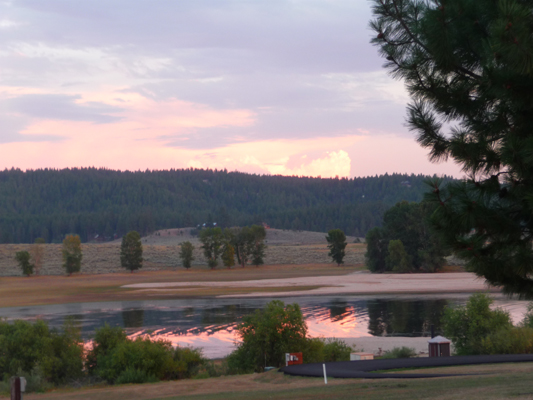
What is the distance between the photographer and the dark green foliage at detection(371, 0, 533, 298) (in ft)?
29.3

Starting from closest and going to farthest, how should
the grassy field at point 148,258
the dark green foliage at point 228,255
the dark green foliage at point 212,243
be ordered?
the dark green foliage at point 228,255, the dark green foliage at point 212,243, the grassy field at point 148,258

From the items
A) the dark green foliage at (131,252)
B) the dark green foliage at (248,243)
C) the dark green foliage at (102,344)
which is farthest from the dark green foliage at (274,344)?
the dark green foliage at (248,243)

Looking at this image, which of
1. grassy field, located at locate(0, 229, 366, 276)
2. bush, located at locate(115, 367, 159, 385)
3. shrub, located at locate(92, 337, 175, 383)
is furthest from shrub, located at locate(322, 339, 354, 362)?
grassy field, located at locate(0, 229, 366, 276)

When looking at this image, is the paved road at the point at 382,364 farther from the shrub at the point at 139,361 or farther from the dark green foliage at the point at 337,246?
the dark green foliage at the point at 337,246

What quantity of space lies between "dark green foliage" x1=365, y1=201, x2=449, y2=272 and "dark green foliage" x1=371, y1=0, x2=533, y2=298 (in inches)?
3127

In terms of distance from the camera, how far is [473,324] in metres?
27.5

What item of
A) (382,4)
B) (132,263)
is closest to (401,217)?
(132,263)

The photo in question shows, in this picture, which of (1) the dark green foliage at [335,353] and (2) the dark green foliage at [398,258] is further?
(2) the dark green foliage at [398,258]

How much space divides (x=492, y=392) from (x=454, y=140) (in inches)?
254

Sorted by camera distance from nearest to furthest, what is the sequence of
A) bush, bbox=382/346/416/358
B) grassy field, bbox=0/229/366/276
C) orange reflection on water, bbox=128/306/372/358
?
bush, bbox=382/346/416/358, orange reflection on water, bbox=128/306/372/358, grassy field, bbox=0/229/366/276

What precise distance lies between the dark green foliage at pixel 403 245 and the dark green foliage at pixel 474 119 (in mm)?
79418

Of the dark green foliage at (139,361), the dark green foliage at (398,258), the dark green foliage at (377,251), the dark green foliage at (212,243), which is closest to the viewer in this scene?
the dark green foliage at (139,361)

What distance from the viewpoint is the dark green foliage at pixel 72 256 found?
95.1m

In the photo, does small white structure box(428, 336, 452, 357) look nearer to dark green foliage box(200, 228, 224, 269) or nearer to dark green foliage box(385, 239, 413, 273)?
dark green foliage box(385, 239, 413, 273)
